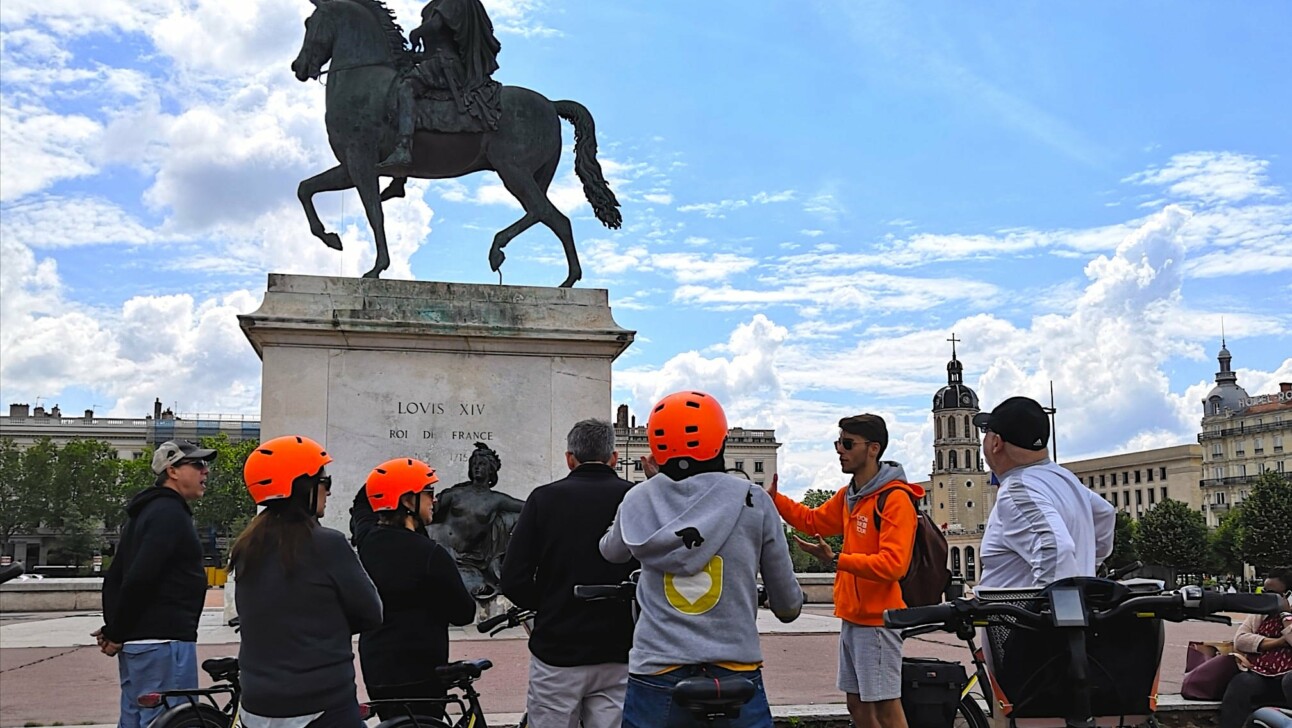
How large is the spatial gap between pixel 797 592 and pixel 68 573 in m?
72.5

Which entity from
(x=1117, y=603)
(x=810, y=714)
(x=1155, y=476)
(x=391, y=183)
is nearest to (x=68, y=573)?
(x=391, y=183)

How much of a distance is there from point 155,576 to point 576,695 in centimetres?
231

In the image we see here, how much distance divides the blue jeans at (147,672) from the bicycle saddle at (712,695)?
10.8 feet

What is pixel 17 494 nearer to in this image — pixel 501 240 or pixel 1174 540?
pixel 1174 540

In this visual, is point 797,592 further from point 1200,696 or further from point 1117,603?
point 1200,696

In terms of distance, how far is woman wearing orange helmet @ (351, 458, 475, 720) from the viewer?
5656mm

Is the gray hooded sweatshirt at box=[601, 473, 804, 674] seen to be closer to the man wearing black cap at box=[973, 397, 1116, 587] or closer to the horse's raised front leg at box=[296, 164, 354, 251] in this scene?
the man wearing black cap at box=[973, 397, 1116, 587]

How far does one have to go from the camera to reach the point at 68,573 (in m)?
68.1

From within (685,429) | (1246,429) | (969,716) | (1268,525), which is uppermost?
(1246,429)

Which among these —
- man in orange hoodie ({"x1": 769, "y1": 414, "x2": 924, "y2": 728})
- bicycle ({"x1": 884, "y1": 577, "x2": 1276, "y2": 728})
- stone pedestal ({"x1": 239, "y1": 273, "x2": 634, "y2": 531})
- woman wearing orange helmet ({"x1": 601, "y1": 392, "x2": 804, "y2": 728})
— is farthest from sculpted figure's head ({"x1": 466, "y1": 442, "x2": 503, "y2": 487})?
bicycle ({"x1": 884, "y1": 577, "x2": 1276, "y2": 728})

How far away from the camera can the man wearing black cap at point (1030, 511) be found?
14.4ft

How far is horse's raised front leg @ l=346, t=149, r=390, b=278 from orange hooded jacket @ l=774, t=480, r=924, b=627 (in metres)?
10.1

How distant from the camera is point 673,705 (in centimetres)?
421

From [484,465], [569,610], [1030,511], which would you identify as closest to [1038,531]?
[1030,511]
